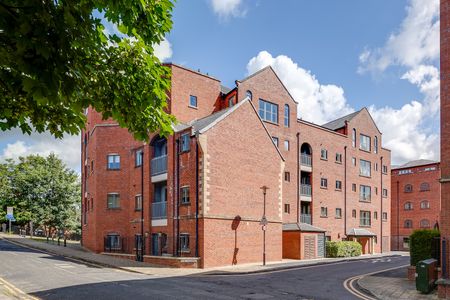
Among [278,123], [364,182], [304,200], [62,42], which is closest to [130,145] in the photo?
[278,123]

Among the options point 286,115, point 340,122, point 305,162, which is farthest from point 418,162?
point 286,115

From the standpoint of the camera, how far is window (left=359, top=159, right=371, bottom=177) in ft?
152

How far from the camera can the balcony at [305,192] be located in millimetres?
38719

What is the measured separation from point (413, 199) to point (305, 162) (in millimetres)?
26952

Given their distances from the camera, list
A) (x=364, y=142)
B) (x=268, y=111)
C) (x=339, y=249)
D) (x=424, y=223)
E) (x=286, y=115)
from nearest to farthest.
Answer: (x=339, y=249)
(x=268, y=111)
(x=286, y=115)
(x=364, y=142)
(x=424, y=223)

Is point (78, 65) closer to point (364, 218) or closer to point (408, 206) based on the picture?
point (364, 218)

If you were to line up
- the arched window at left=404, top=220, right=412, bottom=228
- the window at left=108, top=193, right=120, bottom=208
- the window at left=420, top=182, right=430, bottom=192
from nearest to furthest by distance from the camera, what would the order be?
1. the window at left=108, top=193, right=120, bottom=208
2. the window at left=420, top=182, right=430, bottom=192
3. the arched window at left=404, top=220, right=412, bottom=228


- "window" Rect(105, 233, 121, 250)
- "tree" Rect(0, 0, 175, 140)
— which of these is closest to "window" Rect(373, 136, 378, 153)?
"window" Rect(105, 233, 121, 250)

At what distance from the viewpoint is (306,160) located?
39.7 m

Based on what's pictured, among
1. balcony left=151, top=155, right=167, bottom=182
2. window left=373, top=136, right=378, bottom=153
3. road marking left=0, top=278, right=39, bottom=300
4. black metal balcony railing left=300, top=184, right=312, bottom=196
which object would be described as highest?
window left=373, top=136, right=378, bottom=153

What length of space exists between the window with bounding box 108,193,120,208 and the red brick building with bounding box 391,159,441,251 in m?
42.1

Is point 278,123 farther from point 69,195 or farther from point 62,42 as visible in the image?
point 62,42

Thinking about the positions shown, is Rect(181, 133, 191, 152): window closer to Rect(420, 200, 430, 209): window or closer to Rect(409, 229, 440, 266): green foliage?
Rect(409, 229, 440, 266): green foliage

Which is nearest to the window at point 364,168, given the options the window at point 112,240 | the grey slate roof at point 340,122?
the grey slate roof at point 340,122
